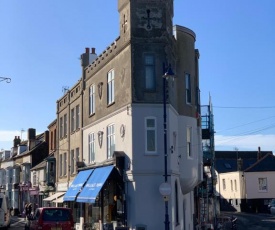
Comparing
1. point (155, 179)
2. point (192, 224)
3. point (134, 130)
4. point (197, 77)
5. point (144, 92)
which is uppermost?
point (197, 77)

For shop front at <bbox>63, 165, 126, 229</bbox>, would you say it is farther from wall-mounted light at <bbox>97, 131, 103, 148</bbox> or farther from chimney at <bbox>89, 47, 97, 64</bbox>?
chimney at <bbox>89, 47, 97, 64</bbox>

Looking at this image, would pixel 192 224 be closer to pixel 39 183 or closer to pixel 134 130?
pixel 134 130

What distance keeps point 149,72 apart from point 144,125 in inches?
110

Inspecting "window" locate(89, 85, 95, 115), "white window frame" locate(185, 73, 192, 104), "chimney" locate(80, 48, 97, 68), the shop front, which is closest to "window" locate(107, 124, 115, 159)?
the shop front

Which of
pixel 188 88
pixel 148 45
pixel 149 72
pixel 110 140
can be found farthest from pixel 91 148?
pixel 148 45

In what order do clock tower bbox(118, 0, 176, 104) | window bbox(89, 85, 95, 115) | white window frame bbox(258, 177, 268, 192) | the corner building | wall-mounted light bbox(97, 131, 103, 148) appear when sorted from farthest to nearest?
white window frame bbox(258, 177, 268, 192) → window bbox(89, 85, 95, 115) → wall-mounted light bbox(97, 131, 103, 148) → clock tower bbox(118, 0, 176, 104) → the corner building

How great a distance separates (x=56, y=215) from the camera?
823 inches

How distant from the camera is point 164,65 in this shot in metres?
22.6

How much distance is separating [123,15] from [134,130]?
6.57 meters

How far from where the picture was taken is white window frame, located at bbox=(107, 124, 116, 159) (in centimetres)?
2573

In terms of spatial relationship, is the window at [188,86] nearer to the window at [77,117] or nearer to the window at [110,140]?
the window at [110,140]

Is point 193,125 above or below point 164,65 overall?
below

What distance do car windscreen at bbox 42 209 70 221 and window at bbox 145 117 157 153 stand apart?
505 centimetres

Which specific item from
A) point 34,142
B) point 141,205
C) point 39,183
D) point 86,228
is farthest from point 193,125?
point 34,142
